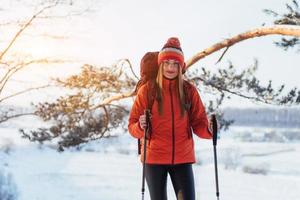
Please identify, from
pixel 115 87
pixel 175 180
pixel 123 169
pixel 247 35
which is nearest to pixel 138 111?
pixel 175 180

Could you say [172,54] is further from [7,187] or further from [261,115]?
[7,187]

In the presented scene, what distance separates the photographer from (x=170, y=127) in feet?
6.55

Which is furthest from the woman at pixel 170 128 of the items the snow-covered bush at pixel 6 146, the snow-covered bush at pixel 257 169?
the snow-covered bush at pixel 257 169

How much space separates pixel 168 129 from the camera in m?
2.00

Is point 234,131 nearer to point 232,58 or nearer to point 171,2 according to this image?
point 232,58

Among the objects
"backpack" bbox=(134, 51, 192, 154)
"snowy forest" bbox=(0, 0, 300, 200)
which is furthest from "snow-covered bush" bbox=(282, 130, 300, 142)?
"backpack" bbox=(134, 51, 192, 154)

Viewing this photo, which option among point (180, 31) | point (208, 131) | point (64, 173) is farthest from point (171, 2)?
point (208, 131)

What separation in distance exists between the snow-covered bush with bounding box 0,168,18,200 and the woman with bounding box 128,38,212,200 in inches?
120

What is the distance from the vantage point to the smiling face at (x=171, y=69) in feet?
6.72

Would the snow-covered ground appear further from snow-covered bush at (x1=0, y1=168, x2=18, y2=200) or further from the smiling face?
the smiling face

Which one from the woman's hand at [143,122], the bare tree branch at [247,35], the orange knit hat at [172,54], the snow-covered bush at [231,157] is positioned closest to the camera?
the woman's hand at [143,122]

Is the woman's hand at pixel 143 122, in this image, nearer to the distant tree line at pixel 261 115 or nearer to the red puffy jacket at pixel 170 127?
the red puffy jacket at pixel 170 127

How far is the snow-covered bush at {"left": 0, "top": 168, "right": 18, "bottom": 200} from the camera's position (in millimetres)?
4723

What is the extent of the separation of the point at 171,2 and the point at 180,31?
1.01 ft
